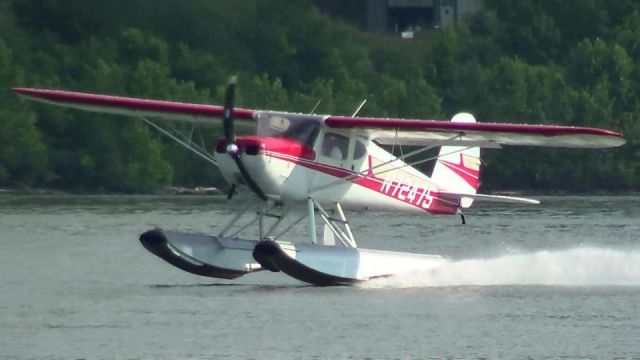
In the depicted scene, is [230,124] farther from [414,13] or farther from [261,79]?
[414,13]

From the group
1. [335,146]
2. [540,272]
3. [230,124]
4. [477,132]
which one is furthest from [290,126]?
[540,272]

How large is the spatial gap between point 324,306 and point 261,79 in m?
26.3

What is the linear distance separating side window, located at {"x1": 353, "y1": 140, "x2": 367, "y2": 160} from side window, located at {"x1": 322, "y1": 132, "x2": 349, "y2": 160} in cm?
15

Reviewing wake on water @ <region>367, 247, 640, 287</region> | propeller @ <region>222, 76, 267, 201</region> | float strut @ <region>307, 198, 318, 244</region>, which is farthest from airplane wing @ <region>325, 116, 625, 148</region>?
wake on water @ <region>367, 247, 640, 287</region>

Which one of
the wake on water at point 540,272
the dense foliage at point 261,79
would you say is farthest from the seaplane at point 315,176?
the dense foliage at point 261,79

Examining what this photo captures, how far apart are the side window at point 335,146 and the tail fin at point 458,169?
1811 millimetres

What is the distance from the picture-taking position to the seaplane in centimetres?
2177

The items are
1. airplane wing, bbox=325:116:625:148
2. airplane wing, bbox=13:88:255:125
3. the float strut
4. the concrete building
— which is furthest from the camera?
the concrete building

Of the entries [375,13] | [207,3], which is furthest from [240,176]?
[375,13]

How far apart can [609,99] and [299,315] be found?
3041 centimetres

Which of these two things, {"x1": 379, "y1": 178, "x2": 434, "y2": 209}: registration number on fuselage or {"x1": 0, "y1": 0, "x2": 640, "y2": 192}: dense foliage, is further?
{"x1": 0, "y1": 0, "x2": 640, "y2": 192}: dense foliage

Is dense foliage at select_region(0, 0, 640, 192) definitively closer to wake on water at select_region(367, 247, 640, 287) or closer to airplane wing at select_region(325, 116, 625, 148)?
wake on water at select_region(367, 247, 640, 287)

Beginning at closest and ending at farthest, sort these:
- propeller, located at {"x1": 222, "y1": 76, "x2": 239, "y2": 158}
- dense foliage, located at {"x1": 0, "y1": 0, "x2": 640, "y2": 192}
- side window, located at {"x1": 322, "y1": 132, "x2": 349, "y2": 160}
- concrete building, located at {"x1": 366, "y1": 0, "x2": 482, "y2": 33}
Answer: propeller, located at {"x1": 222, "y1": 76, "x2": 239, "y2": 158} < side window, located at {"x1": 322, "y1": 132, "x2": 349, "y2": 160} < dense foliage, located at {"x1": 0, "y1": 0, "x2": 640, "y2": 192} < concrete building, located at {"x1": 366, "y1": 0, "x2": 482, "y2": 33}

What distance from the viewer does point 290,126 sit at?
73.9 feet
